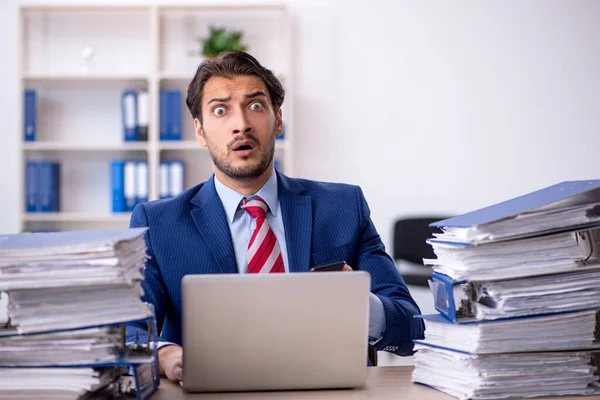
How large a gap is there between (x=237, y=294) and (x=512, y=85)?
14.1 feet

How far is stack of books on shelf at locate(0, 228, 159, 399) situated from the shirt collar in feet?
2.73

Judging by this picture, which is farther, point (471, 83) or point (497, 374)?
point (471, 83)

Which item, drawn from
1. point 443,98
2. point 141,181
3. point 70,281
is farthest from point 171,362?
point 443,98

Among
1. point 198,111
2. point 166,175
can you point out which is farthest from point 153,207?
point 166,175

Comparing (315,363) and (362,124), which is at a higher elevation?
(362,124)

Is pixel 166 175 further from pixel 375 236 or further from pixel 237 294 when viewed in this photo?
pixel 237 294

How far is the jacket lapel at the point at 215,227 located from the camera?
1958 millimetres

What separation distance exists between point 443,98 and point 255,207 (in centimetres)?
334

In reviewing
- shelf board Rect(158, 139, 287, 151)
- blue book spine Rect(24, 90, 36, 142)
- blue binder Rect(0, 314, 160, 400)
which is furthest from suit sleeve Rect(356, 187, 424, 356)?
blue book spine Rect(24, 90, 36, 142)

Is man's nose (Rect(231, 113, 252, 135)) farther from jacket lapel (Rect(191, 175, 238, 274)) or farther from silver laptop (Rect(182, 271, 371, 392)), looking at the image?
silver laptop (Rect(182, 271, 371, 392))

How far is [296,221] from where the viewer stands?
82.0 inches

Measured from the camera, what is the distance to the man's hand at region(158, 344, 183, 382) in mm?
1433

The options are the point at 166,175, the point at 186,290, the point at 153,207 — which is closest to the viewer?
the point at 186,290

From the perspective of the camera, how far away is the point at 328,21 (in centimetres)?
507
